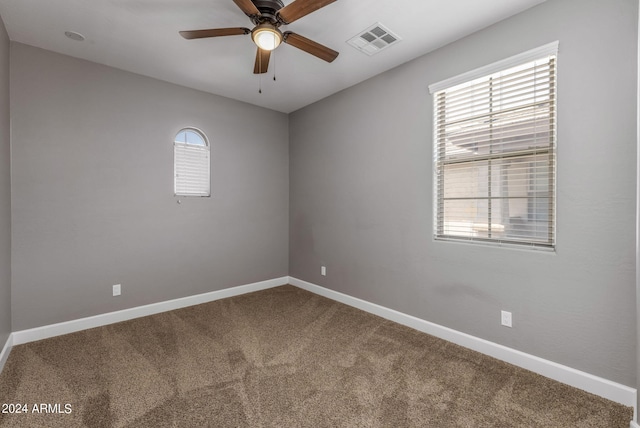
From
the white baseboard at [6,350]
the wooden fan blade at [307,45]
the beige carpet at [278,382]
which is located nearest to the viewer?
the beige carpet at [278,382]

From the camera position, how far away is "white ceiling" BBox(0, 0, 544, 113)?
227 cm

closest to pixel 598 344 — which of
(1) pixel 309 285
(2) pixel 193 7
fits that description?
(1) pixel 309 285

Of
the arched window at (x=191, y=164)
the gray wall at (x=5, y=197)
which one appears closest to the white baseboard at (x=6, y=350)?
the gray wall at (x=5, y=197)

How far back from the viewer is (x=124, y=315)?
3.32 meters

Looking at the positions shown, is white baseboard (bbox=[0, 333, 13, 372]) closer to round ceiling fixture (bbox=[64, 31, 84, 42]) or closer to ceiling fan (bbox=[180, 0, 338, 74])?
round ceiling fixture (bbox=[64, 31, 84, 42])

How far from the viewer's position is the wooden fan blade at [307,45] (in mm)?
2177

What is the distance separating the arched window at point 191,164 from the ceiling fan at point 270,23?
1833 millimetres

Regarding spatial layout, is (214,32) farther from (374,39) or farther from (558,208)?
(558,208)

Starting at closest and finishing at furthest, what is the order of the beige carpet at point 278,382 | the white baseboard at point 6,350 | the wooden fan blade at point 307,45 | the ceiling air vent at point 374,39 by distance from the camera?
the beige carpet at point 278,382
the wooden fan blade at point 307,45
the white baseboard at point 6,350
the ceiling air vent at point 374,39

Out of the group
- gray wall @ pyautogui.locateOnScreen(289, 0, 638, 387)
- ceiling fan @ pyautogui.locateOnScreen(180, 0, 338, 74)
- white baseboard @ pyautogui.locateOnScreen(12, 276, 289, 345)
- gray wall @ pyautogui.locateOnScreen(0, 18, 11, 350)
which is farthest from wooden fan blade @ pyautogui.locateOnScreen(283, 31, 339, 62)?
white baseboard @ pyautogui.locateOnScreen(12, 276, 289, 345)

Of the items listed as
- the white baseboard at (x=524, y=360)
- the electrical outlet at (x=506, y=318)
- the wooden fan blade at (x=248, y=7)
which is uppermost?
the wooden fan blade at (x=248, y=7)

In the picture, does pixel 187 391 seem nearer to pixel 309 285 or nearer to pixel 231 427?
pixel 231 427

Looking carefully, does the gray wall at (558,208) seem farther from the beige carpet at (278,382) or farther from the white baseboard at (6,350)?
the white baseboard at (6,350)

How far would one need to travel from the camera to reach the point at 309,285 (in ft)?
14.5
